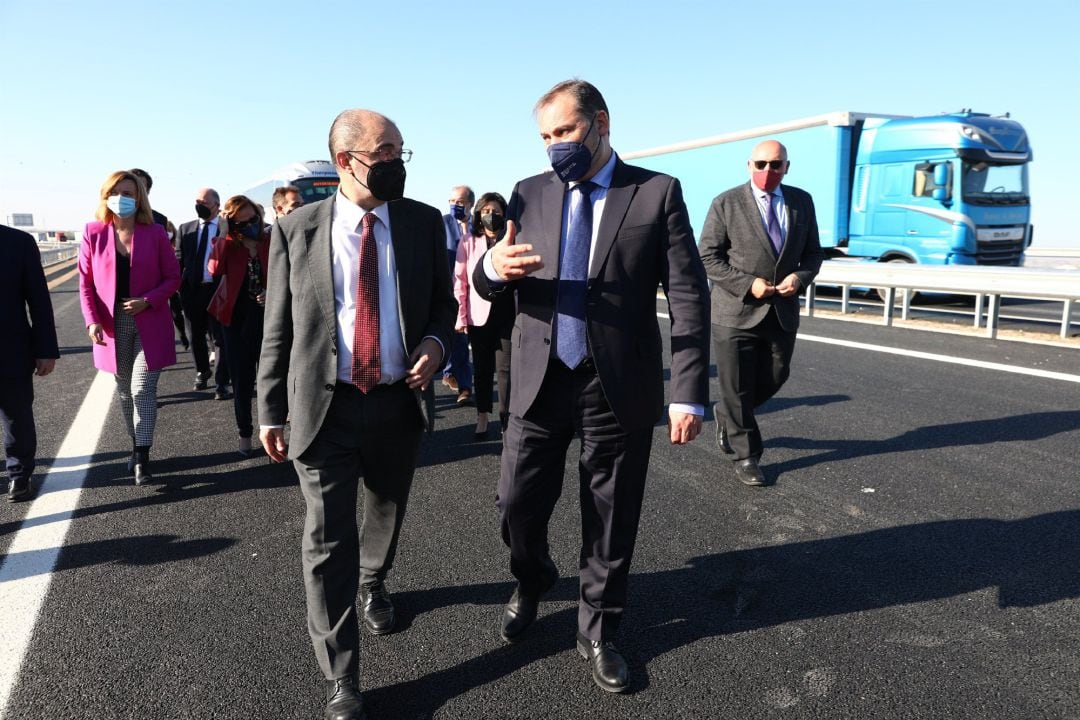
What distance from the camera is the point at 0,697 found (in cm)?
263

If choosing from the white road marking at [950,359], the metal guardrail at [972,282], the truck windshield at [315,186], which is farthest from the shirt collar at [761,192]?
the truck windshield at [315,186]

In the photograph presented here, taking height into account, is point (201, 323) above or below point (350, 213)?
below

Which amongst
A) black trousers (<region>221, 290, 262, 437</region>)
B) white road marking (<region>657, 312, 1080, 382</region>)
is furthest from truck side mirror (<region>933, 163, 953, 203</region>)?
black trousers (<region>221, 290, 262, 437</region>)

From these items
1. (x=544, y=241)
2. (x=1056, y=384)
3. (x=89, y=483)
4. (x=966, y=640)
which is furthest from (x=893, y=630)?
(x=1056, y=384)

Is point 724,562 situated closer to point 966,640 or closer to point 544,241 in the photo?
point 966,640

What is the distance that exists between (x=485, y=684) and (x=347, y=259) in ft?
5.24

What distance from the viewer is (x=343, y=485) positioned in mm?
2738

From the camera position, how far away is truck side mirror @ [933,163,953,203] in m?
14.3

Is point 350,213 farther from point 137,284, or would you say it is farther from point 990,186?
point 990,186

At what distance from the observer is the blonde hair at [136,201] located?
192 inches

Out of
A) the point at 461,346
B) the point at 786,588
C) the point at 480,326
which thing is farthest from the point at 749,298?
the point at 461,346

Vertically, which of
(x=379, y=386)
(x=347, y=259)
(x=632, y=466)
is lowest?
(x=632, y=466)

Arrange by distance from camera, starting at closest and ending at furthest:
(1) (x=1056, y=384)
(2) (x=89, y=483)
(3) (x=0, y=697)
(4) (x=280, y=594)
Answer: (3) (x=0, y=697), (4) (x=280, y=594), (2) (x=89, y=483), (1) (x=1056, y=384)

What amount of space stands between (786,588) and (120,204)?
452 centimetres
